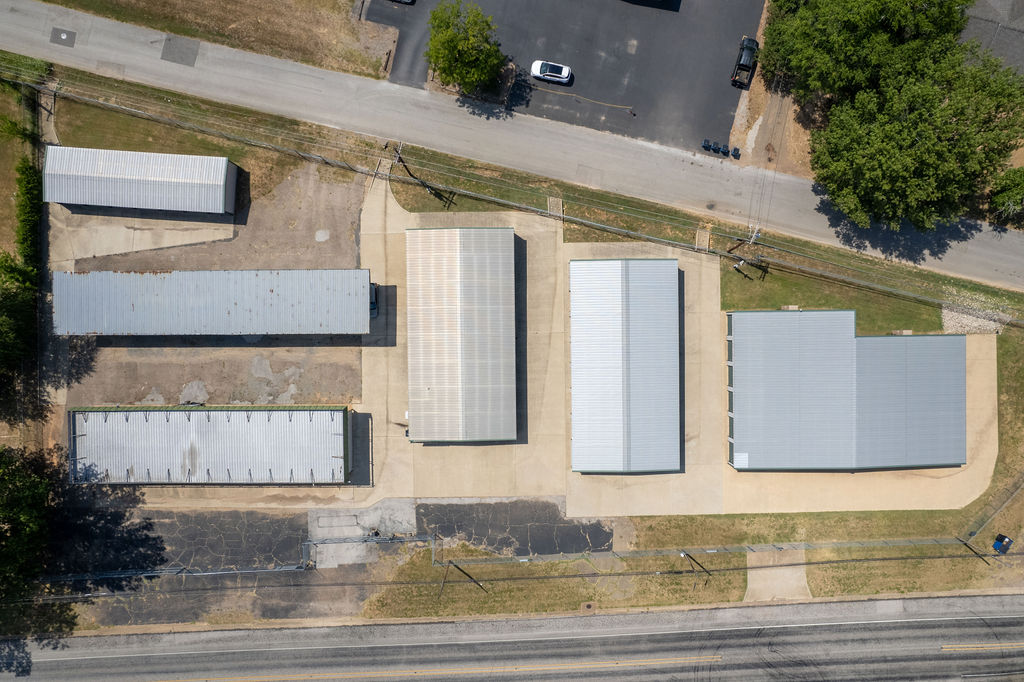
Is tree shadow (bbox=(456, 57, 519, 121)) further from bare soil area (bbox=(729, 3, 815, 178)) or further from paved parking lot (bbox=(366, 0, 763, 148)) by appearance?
bare soil area (bbox=(729, 3, 815, 178))

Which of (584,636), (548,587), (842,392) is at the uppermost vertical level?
(842,392)

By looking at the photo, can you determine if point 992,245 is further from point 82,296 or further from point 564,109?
point 82,296

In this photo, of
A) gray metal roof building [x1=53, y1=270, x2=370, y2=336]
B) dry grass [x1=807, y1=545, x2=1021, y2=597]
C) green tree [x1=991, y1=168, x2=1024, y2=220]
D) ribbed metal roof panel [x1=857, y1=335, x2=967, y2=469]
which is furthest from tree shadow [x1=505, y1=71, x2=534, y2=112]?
dry grass [x1=807, y1=545, x2=1021, y2=597]

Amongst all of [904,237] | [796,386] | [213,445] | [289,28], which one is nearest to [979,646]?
[796,386]

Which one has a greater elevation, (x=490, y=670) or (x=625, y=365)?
(x=625, y=365)

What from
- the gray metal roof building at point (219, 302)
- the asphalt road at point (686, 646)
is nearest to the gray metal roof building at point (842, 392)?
the asphalt road at point (686, 646)

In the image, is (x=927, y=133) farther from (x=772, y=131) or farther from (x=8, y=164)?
(x=8, y=164)
